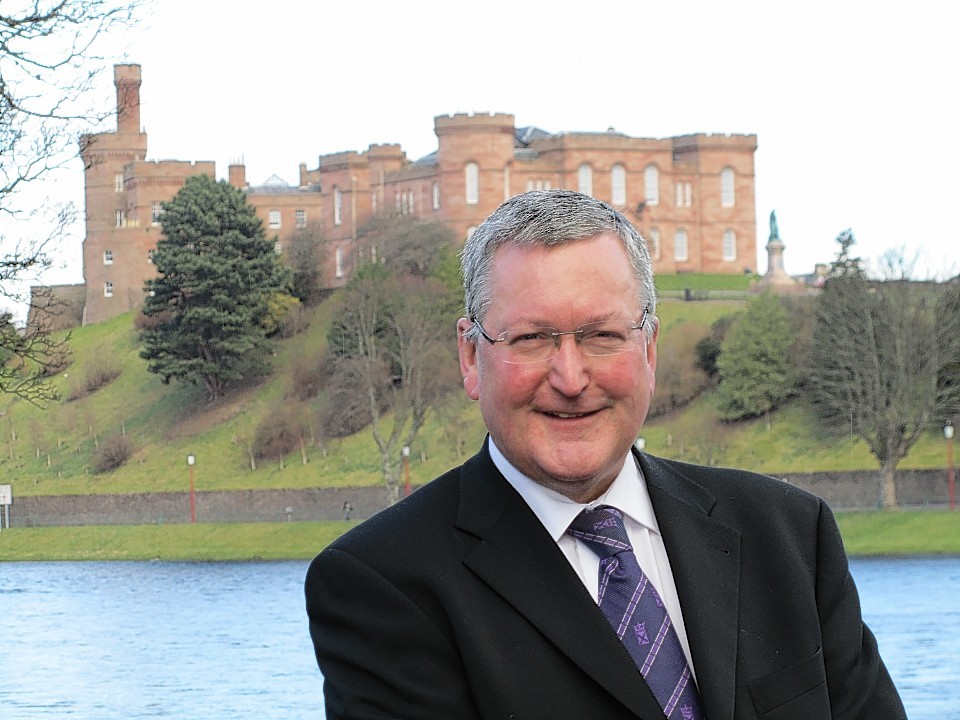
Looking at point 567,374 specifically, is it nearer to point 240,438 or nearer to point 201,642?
point 201,642

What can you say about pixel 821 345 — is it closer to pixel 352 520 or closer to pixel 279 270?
pixel 352 520

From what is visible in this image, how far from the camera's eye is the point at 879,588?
28.0 m

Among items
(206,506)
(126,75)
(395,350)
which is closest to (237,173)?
(395,350)

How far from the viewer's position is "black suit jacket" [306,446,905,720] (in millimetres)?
2438

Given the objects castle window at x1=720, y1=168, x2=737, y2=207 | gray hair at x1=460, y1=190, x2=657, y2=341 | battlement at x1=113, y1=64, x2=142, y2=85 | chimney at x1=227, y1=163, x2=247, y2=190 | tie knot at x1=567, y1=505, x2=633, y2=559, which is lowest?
tie knot at x1=567, y1=505, x2=633, y2=559

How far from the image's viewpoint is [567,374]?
8.20 ft

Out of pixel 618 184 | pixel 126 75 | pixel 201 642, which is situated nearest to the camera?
pixel 201 642

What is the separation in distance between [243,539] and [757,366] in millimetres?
17778

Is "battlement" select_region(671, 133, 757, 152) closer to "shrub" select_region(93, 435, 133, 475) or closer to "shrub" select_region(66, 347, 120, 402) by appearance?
"shrub" select_region(66, 347, 120, 402)

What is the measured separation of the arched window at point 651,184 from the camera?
84.9 m

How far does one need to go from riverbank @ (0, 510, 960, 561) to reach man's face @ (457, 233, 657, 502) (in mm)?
32195

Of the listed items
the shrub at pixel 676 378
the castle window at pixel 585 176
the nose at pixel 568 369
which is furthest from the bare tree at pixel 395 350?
the nose at pixel 568 369

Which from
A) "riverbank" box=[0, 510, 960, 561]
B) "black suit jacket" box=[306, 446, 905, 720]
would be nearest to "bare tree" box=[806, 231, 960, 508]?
"riverbank" box=[0, 510, 960, 561]

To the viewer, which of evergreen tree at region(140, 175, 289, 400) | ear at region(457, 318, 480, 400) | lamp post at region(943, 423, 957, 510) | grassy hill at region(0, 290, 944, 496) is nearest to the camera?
ear at region(457, 318, 480, 400)
